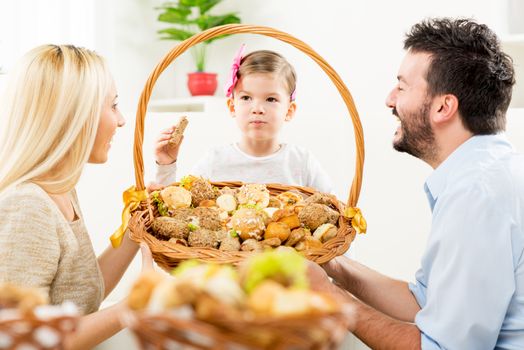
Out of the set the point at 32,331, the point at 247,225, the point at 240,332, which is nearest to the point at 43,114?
the point at 247,225

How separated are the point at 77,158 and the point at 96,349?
0.50 metres

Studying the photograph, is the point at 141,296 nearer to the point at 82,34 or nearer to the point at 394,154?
the point at 394,154

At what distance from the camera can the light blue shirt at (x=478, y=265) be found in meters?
1.29

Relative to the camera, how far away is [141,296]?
58 centimetres

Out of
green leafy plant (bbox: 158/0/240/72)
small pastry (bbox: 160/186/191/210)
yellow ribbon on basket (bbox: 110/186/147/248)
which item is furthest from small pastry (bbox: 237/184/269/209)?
green leafy plant (bbox: 158/0/240/72)

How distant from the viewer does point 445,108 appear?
1.61m

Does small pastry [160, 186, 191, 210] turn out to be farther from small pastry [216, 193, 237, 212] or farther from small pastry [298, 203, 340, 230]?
small pastry [298, 203, 340, 230]

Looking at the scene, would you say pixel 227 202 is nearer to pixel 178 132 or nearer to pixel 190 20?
pixel 178 132

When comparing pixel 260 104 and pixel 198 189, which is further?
pixel 260 104

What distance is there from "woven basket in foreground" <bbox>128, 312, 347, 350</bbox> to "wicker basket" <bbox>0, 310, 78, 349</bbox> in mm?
75

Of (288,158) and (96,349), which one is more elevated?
(288,158)

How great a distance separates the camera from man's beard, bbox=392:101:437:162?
165 centimetres

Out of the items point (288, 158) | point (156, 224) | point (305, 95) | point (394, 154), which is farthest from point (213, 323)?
point (305, 95)

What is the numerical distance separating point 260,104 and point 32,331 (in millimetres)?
1601
